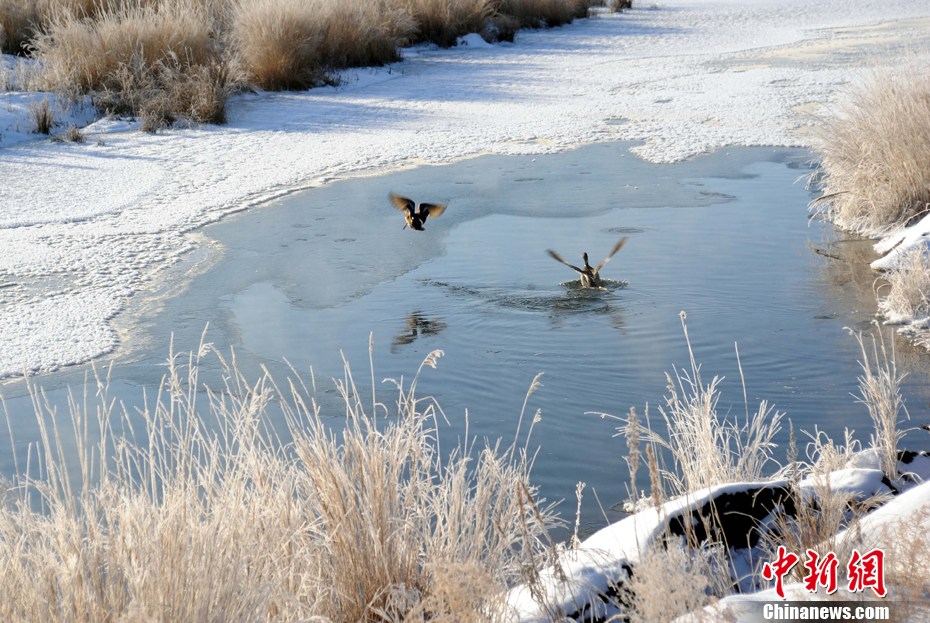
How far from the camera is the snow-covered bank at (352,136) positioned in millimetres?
5941

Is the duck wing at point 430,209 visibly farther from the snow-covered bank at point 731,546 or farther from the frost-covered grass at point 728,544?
the snow-covered bank at point 731,546

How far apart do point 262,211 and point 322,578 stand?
5400mm

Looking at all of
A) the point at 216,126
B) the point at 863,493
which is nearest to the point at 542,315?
the point at 863,493

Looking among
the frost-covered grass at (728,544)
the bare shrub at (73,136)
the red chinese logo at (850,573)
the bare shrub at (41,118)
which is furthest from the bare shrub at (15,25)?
the red chinese logo at (850,573)

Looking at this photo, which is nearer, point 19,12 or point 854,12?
point 19,12

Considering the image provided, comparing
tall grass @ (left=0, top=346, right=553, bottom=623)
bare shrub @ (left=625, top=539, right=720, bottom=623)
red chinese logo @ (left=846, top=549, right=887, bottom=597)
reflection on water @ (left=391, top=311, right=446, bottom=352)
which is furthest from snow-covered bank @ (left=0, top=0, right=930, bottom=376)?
red chinese logo @ (left=846, top=549, right=887, bottom=597)

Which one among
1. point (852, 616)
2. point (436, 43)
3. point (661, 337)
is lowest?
point (661, 337)

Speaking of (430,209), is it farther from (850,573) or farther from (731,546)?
(850,573)

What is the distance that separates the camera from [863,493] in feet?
8.88

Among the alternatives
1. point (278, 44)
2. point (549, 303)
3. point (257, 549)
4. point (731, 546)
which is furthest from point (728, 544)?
point (278, 44)

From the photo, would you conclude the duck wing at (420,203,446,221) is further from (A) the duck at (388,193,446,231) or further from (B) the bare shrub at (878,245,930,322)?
(B) the bare shrub at (878,245,930,322)

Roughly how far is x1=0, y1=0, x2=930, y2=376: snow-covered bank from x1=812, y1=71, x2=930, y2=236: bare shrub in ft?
2.84

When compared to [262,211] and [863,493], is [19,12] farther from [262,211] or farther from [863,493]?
[863,493]

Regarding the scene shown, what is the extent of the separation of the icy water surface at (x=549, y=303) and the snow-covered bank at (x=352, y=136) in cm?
48
